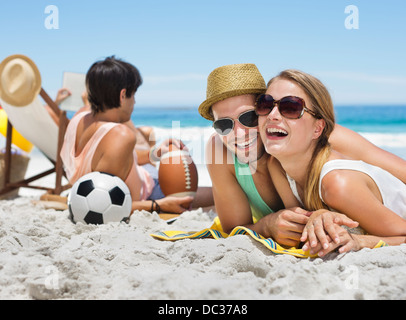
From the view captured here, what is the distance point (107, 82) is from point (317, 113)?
7.87 ft

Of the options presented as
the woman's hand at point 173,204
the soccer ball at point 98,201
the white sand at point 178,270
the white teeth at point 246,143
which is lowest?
the woman's hand at point 173,204

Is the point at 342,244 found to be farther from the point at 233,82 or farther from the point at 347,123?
the point at 347,123

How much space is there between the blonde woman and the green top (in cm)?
22

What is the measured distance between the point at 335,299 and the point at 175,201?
2.56 metres

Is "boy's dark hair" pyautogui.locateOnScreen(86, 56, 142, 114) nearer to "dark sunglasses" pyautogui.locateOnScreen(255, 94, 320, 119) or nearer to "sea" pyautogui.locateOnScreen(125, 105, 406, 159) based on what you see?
"dark sunglasses" pyautogui.locateOnScreen(255, 94, 320, 119)

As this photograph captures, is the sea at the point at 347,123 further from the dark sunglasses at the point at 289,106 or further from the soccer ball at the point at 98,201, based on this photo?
the dark sunglasses at the point at 289,106

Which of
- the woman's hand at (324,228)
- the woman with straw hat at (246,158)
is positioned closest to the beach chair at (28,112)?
the woman with straw hat at (246,158)

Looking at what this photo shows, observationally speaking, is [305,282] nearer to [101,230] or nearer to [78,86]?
[101,230]

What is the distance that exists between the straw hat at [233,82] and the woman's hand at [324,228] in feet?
2.79

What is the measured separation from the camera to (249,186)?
283 cm

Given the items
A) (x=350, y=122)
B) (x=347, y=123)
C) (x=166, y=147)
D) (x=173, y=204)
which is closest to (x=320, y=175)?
(x=173, y=204)

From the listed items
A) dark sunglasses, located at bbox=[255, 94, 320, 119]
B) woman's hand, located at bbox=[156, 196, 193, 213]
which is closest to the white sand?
dark sunglasses, located at bbox=[255, 94, 320, 119]

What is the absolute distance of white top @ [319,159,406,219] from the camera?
8.05 ft

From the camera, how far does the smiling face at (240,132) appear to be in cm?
256
